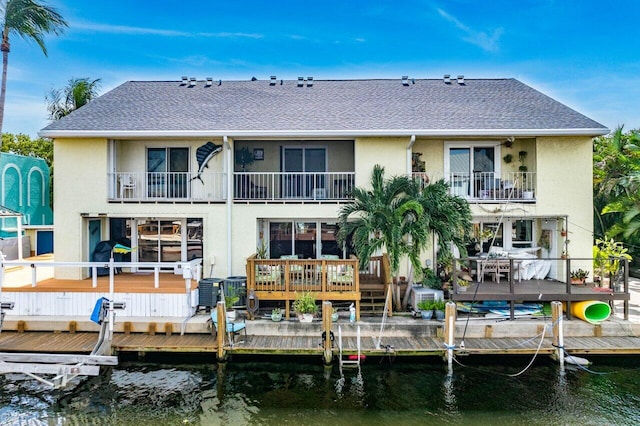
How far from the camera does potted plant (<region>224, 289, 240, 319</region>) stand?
10.4 m

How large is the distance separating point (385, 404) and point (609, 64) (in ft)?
104

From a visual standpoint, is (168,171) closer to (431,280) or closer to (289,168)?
(289,168)

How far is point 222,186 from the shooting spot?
13.9m

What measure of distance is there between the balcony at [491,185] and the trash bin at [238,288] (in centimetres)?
666

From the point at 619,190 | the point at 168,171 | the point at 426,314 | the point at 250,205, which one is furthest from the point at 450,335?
the point at 619,190

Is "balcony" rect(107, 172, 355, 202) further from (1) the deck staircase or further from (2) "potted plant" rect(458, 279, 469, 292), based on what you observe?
(2) "potted plant" rect(458, 279, 469, 292)

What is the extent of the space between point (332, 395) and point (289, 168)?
889 centimetres

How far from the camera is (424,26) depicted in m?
26.3

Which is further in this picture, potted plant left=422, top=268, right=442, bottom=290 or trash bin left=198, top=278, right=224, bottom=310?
potted plant left=422, top=268, right=442, bottom=290

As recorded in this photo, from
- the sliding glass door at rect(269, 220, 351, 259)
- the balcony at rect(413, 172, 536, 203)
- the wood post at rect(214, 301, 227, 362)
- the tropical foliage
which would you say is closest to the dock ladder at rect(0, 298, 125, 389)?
the wood post at rect(214, 301, 227, 362)

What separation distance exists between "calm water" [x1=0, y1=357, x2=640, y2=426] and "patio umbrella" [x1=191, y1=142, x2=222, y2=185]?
22.2ft

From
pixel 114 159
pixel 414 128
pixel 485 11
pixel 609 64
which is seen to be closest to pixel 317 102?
pixel 414 128

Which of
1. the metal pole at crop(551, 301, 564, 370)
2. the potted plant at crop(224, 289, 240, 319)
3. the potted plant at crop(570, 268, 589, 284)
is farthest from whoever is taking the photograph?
the potted plant at crop(570, 268, 589, 284)

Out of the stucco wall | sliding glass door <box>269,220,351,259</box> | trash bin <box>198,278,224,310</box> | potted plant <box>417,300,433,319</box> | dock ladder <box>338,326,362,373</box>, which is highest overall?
the stucco wall
